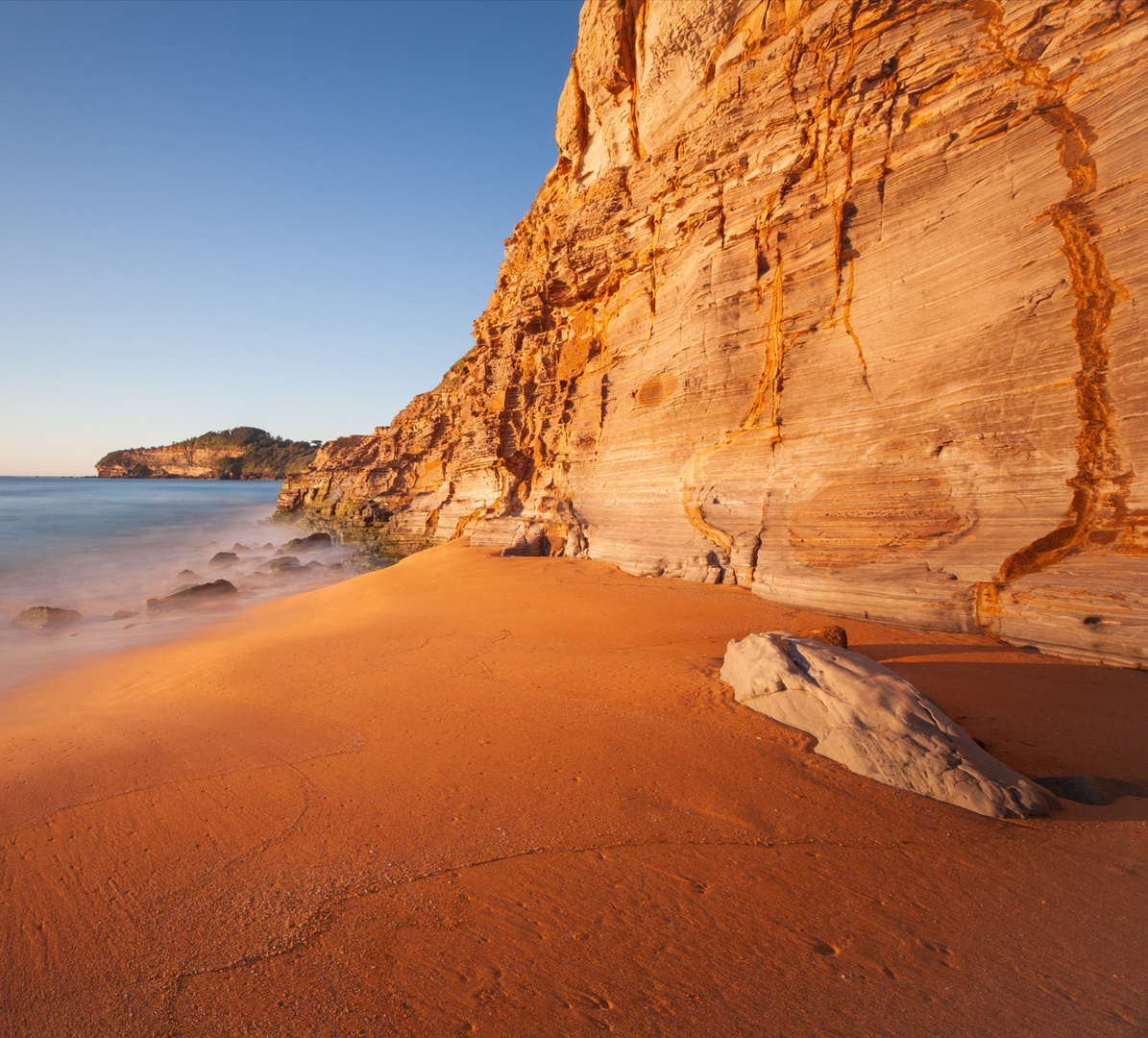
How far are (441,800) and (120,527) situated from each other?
116ft

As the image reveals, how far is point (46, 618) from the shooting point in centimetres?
996

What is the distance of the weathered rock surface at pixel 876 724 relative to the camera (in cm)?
295

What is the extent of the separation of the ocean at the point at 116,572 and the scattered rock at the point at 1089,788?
9.82 meters

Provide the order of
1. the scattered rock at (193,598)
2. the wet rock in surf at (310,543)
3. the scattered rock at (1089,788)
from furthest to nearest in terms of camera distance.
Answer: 1. the wet rock in surf at (310,543)
2. the scattered rock at (193,598)
3. the scattered rock at (1089,788)

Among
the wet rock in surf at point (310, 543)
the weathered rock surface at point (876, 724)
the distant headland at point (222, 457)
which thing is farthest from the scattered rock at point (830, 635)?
the distant headland at point (222, 457)

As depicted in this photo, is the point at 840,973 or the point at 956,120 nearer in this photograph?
the point at 840,973

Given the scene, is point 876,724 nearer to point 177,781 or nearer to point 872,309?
point 177,781

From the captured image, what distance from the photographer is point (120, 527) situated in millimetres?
28750

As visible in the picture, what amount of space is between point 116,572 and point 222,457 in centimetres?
11123

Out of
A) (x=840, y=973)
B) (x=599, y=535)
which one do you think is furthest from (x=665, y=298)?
(x=840, y=973)

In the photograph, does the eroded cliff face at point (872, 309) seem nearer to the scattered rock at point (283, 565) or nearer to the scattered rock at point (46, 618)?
the scattered rock at point (283, 565)

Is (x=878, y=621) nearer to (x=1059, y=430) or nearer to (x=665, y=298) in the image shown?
(x=1059, y=430)

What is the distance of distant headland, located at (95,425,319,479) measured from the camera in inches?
4203

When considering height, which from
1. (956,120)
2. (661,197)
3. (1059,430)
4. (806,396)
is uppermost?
(661,197)
